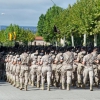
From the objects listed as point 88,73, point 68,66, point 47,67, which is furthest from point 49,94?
point 88,73

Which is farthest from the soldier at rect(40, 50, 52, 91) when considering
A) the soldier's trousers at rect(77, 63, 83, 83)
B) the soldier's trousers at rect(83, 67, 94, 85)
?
the soldier's trousers at rect(77, 63, 83, 83)

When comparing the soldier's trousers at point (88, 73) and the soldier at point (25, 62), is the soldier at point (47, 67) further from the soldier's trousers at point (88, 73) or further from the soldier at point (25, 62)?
the soldier's trousers at point (88, 73)

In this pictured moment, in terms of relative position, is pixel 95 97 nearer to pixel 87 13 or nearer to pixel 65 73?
pixel 65 73

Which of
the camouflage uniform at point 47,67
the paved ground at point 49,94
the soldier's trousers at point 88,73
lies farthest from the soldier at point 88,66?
the camouflage uniform at point 47,67

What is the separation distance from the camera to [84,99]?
18328mm

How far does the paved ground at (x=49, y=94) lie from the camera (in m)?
18.7

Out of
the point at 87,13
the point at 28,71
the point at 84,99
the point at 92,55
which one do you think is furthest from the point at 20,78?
the point at 87,13

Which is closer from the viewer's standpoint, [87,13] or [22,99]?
[22,99]

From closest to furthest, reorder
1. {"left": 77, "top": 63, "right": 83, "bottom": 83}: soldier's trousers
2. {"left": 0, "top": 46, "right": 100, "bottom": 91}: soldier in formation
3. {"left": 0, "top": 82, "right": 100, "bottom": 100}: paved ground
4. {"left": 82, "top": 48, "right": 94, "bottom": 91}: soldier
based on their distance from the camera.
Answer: {"left": 0, "top": 82, "right": 100, "bottom": 100}: paved ground
{"left": 82, "top": 48, "right": 94, "bottom": 91}: soldier
{"left": 0, "top": 46, "right": 100, "bottom": 91}: soldier in formation
{"left": 77, "top": 63, "right": 83, "bottom": 83}: soldier's trousers

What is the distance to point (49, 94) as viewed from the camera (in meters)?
20.1

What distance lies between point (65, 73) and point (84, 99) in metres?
4.13

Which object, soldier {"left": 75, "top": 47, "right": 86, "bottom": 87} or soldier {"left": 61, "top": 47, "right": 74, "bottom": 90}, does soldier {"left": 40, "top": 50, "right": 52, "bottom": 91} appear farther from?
soldier {"left": 75, "top": 47, "right": 86, "bottom": 87}

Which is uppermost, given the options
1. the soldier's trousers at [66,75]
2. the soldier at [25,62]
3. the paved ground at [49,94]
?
the soldier at [25,62]

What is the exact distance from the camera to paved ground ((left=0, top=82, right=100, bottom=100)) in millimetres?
18670
